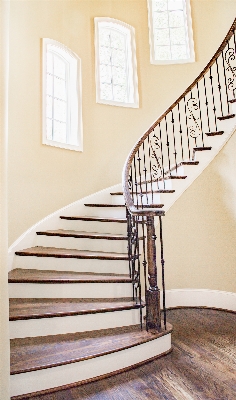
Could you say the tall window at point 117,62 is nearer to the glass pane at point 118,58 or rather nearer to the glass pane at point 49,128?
the glass pane at point 118,58

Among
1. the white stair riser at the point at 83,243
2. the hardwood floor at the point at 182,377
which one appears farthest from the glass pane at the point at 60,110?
the hardwood floor at the point at 182,377

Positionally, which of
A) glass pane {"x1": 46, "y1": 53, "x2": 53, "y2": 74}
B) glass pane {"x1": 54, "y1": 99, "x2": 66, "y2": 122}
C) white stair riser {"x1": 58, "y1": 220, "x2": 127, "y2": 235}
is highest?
glass pane {"x1": 46, "y1": 53, "x2": 53, "y2": 74}

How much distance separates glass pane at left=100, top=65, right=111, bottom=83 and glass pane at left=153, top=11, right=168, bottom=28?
1.50m

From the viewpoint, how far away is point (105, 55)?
538 centimetres

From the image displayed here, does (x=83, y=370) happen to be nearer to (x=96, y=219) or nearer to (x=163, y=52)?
(x=96, y=219)

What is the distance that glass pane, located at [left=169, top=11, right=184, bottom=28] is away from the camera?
582 centimetres

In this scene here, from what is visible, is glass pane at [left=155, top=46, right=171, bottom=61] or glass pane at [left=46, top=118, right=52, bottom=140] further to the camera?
glass pane at [left=155, top=46, right=171, bottom=61]

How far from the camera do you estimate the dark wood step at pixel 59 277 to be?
8.68 ft

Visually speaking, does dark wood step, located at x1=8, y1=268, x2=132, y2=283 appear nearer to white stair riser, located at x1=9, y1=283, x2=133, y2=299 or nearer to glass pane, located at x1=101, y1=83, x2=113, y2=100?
white stair riser, located at x1=9, y1=283, x2=133, y2=299

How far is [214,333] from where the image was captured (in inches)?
113

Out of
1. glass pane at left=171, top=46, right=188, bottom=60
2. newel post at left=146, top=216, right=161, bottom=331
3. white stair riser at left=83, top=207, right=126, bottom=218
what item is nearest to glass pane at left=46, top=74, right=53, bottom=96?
white stair riser at left=83, top=207, right=126, bottom=218

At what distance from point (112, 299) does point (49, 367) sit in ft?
3.06

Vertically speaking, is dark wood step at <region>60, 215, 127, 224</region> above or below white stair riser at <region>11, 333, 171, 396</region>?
above

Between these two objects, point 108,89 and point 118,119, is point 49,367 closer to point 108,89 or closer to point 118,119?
point 118,119
